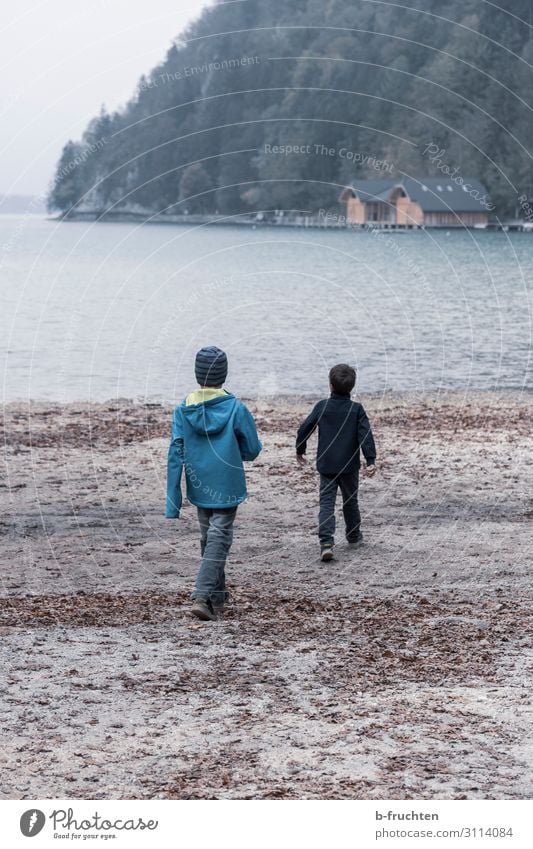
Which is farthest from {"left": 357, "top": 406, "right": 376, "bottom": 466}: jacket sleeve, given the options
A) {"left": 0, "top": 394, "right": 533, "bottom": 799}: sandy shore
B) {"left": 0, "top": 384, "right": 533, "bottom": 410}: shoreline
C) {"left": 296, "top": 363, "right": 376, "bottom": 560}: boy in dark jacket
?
{"left": 0, "top": 384, "right": 533, "bottom": 410}: shoreline

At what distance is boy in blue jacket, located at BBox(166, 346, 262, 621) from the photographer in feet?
28.4

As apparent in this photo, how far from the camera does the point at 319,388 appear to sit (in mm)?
28438

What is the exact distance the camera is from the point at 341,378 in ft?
35.3

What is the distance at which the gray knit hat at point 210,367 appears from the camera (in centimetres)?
858

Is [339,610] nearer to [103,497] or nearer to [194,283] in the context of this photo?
[103,497]

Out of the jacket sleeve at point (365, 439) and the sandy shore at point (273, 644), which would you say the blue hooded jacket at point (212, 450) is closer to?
the sandy shore at point (273, 644)

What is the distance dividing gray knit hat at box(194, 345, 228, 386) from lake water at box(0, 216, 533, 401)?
10.6m

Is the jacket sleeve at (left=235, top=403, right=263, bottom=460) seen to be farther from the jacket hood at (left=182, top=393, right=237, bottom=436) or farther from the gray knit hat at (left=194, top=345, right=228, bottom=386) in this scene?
the gray knit hat at (left=194, top=345, right=228, bottom=386)

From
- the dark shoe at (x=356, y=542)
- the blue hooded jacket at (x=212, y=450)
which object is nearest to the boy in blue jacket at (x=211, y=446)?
the blue hooded jacket at (x=212, y=450)

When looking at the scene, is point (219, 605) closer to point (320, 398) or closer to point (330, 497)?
point (330, 497)

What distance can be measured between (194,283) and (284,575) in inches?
2442

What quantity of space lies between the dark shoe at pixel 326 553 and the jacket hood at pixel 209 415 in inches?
97.8

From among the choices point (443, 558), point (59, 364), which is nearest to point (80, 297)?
point (59, 364)

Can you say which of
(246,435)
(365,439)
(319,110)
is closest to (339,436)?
(365,439)
